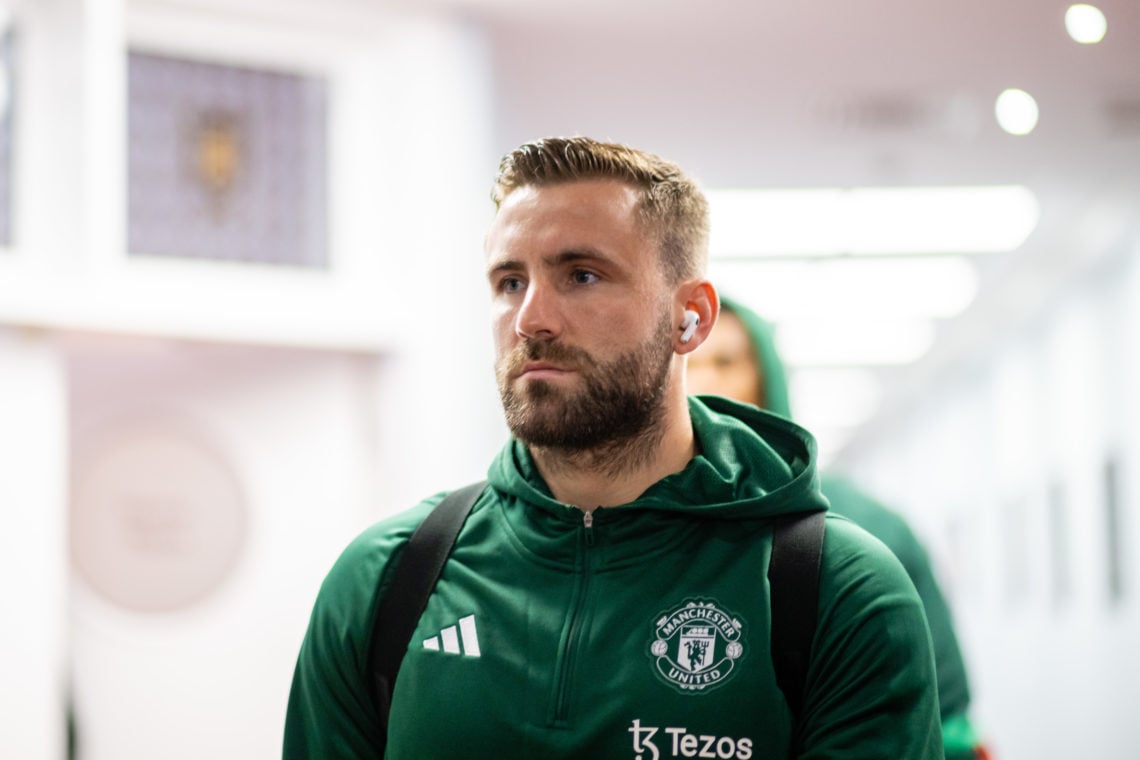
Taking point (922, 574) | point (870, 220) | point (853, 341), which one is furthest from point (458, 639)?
point (853, 341)

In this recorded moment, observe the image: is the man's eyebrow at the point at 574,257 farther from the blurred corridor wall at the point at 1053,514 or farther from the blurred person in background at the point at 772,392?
the blurred corridor wall at the point at 1053,514

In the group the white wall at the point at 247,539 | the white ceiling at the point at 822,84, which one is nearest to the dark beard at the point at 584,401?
the white wall at the point at 247,539

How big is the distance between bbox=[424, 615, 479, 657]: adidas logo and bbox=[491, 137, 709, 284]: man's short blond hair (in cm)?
54

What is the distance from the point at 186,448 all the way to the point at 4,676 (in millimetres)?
1124

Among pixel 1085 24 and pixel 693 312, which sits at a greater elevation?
pixel 1085 24

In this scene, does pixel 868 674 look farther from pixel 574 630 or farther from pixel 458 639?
pixel 458 639

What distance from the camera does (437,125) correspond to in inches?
236

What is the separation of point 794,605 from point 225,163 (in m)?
4.31

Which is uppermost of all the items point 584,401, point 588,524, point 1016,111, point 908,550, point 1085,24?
point 1085,24

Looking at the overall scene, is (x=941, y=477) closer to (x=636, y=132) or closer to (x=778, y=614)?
(x=636, y=132)

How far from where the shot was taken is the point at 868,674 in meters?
1.93

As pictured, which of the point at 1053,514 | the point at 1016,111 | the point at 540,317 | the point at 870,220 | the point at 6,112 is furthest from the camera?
the point at 1053,514

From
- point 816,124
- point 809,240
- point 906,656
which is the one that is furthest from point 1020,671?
point 906,656

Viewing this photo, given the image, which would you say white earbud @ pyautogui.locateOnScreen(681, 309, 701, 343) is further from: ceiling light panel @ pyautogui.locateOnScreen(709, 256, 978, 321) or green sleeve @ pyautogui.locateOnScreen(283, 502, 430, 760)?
ceiling light panel @ pyautogui.locateOnScreen(709, 256, 978, 321)
